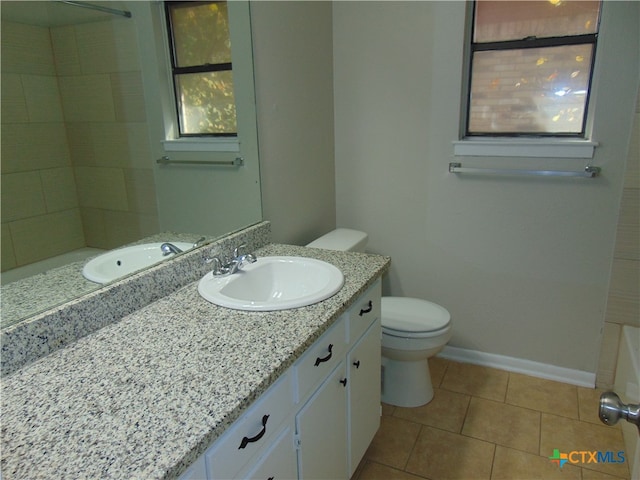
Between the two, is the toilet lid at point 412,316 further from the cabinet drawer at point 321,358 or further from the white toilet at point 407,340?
the cabinet drawer at point 321,358

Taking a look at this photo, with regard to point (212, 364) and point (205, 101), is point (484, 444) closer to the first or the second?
point (212, 364)

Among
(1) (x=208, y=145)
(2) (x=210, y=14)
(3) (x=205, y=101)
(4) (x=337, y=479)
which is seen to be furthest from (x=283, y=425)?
(2) (x=210, y=14)

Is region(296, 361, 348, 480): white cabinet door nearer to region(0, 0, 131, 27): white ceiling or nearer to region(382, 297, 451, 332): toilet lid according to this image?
region(382, 297, 451, 332): toilet lid

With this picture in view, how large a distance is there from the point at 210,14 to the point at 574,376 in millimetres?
2436

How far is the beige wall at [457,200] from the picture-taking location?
85.7 inches

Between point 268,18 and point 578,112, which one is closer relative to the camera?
point 268,18

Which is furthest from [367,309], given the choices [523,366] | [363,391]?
[523,366]

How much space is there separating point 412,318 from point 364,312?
26.3 inches

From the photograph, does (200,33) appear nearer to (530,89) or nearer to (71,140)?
(71,140)

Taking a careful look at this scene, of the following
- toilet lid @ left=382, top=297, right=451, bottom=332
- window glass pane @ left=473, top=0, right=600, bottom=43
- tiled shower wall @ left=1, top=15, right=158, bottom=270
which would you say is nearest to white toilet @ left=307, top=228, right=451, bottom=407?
toilet lid @ left=382, top=297, right=451, bottom=332

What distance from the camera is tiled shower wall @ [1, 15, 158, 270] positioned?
1.01 m

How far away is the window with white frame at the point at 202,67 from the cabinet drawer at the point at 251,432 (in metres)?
0.92

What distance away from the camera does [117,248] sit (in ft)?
4.25

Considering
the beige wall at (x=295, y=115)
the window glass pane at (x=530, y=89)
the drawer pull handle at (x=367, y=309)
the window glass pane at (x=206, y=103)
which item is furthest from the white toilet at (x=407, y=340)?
the window glass pane at (x=530, y=89)
